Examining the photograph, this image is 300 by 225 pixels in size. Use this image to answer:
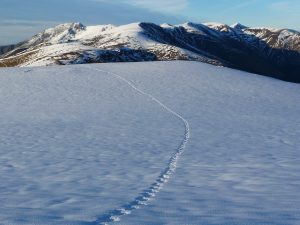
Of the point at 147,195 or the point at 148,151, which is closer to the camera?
the point at 147,195

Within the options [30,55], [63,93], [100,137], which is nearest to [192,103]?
[63,93]

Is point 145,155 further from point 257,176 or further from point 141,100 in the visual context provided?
point 141,100

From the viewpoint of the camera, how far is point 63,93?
126 ft

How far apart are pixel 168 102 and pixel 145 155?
16933mm

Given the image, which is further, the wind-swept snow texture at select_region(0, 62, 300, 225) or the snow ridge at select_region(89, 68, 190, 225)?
the wind-swept snow texture at select_region(0, 62, 300, 225)

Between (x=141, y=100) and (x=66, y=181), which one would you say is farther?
(x=141, y=100)

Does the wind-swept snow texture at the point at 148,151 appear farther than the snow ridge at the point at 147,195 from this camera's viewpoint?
Yes

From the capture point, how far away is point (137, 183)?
44.9 feet

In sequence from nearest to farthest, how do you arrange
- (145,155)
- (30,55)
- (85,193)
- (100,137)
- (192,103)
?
(85,193) < (145,155) < (100,137) < (192,103) < (30,55)

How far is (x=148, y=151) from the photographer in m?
19.5

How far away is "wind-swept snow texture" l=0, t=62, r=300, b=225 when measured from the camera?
10828mm

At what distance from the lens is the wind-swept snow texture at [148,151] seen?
10.8 m

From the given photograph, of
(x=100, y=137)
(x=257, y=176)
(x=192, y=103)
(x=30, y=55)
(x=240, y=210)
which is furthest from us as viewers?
(x=30, y=55)

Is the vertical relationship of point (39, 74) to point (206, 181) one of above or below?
above
